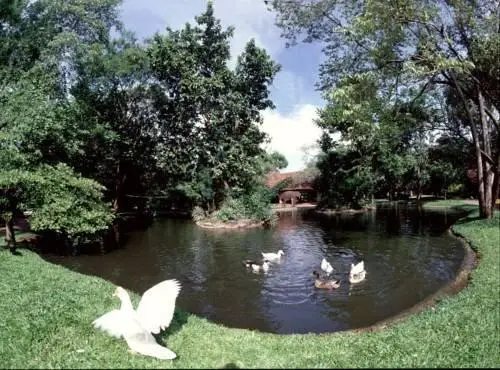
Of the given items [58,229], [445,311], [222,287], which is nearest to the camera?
[445,311]

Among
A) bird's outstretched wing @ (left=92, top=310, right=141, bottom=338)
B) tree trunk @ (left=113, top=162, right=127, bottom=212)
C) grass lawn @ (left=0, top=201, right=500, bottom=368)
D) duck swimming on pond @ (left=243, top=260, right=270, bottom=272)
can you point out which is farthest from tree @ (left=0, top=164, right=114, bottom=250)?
tree trunk @ (left=113, top=162, right=127, bottom=212)

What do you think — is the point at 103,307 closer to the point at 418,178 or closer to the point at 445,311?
the point at 445,311

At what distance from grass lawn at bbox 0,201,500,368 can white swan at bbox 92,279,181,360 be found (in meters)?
0.20

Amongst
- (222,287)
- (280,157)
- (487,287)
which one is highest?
(280,157)

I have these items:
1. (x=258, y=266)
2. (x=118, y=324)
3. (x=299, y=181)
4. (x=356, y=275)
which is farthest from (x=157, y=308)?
(x=299, y=181)

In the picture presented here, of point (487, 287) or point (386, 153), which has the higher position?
point (386, 153)

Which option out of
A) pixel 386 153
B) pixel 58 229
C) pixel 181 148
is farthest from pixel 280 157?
pixel 58 229

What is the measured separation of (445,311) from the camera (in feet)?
25.9

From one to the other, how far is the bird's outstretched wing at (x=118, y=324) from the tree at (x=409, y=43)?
1438 cm

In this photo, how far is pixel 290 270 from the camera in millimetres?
15125

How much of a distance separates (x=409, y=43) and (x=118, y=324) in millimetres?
18926

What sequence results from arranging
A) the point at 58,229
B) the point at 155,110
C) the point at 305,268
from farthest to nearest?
the point at 155,110 < the point at 58,229 < the point at 305,268

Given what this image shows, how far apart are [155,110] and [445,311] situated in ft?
102

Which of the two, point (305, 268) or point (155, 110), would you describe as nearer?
point (305, 268)
